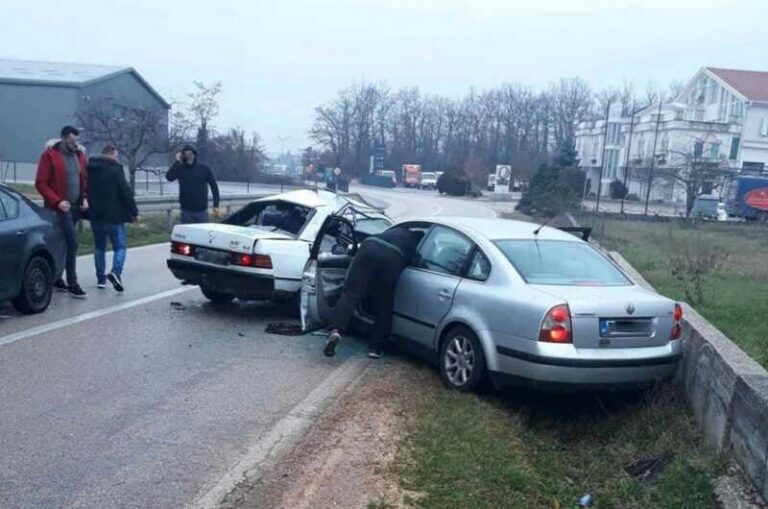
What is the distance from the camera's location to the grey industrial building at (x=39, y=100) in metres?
50.5

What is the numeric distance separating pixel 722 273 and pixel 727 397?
9.48 m

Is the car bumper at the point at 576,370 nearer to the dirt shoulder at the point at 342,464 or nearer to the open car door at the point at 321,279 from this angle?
the dirt shoulder at the point at 342,464

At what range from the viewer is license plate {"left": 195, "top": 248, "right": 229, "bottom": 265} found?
9109 mm

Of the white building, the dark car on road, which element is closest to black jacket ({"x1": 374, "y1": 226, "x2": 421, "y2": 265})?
the dark car on road

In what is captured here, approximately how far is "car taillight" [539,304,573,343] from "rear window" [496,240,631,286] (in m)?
0.52

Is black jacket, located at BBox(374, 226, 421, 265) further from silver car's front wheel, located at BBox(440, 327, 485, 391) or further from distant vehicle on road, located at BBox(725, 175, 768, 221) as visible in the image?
distant vehicle on road, located at BBox(725, 175, 768, 221)

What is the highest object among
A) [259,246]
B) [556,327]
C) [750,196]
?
[259,246]

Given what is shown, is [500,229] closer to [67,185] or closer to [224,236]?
[224,236]

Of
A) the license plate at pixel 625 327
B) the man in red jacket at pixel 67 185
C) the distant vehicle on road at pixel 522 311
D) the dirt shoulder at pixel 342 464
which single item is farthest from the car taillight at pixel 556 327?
the man in red jacket at pixel 67 185

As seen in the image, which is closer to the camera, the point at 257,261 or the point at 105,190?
the point at 257,261

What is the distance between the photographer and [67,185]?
394 inches

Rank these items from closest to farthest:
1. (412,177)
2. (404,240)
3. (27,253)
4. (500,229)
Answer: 1. (500,229)
2. (404,240)
3. (27,253)
4. (412,177)

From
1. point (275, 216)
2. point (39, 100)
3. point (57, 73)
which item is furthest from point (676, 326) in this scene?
point (57, 73)

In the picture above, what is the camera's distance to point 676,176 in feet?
133
